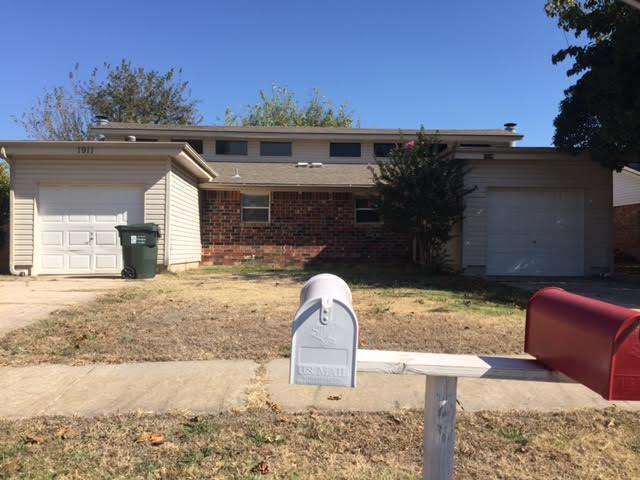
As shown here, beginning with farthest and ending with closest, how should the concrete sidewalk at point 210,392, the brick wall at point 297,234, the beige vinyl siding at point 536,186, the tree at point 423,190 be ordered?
the brick wall at point 297,234 < the beige vinyl siding at point 536,186 < the tree at point 423,190 < the concrete sidewalk at point 210,392

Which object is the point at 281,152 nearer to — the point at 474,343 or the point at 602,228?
the point at 602,228

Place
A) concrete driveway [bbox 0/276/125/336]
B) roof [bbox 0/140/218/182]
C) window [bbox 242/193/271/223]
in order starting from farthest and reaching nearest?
window [bbox 242/193/271/223] < roof [bbox 0/140/218/182] < concrete driveway [bbox 0/276/125/336]

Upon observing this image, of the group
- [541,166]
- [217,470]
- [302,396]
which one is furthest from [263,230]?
[217,470]

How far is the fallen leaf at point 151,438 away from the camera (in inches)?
117

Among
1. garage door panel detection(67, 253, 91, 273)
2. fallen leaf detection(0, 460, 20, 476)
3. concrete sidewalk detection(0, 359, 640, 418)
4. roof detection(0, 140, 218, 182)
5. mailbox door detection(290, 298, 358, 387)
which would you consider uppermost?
roof detection(0, 140, 218, 182)

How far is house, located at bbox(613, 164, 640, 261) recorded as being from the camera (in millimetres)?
19703

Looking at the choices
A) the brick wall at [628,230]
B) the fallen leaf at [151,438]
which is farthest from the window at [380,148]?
the fallen leaf at [151,438]

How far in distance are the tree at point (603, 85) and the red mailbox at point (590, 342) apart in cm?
949

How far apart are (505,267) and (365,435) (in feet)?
37.1

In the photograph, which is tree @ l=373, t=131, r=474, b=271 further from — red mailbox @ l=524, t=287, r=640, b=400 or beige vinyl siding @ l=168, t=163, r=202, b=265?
red mailbox @ l=524, t=287, r=640, b=400

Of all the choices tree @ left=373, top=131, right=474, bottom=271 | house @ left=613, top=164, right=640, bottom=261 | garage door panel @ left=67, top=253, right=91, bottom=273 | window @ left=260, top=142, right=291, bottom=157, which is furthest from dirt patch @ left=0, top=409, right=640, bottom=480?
house @ left=613, top=164, right=640, bottom=261

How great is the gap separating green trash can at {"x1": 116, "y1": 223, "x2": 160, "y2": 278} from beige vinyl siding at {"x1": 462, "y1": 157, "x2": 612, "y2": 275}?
826cm

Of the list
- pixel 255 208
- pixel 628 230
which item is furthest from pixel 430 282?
pixel 628 230

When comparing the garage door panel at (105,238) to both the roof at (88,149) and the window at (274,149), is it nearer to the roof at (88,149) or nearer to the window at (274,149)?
the roof at (88,149)
